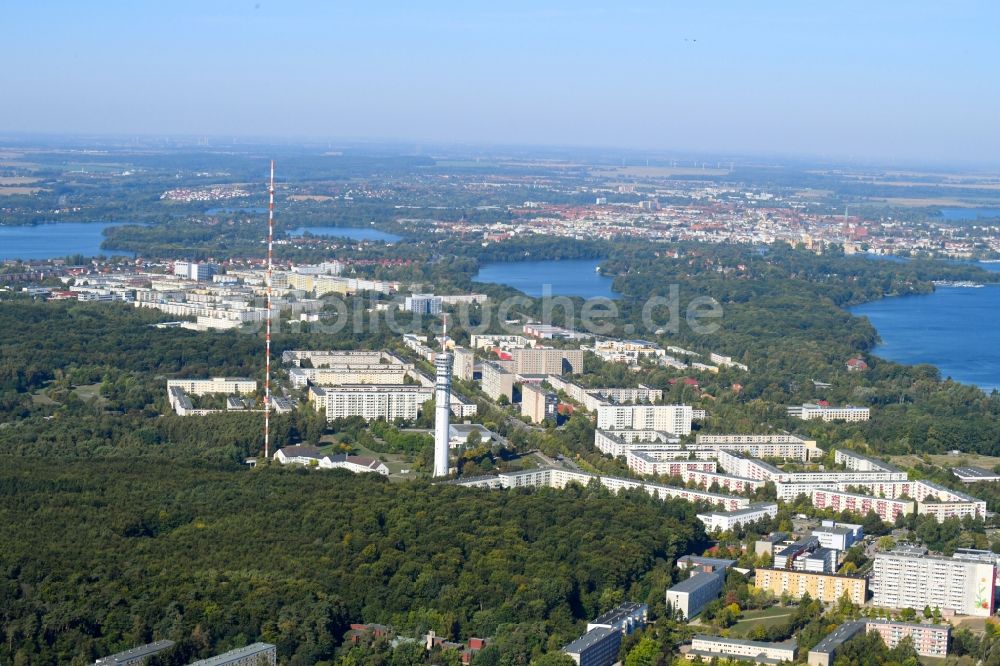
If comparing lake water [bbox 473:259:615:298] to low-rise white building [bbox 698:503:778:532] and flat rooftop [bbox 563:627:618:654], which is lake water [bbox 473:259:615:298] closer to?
low-rise white building [bbox 698:503:778:532]

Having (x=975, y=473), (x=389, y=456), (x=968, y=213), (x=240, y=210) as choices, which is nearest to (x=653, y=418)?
(x=389, y=456)

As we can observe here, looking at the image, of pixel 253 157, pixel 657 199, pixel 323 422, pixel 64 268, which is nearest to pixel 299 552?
pixel 323 422

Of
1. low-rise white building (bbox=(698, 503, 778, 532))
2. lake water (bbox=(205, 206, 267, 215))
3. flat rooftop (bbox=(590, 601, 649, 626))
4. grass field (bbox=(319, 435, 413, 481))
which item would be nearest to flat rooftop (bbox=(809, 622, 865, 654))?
flat rooftop (bbox=(590, 601, 649, 626))

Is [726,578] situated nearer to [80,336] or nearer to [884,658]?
[884,658]

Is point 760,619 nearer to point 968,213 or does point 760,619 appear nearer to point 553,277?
point 553,277

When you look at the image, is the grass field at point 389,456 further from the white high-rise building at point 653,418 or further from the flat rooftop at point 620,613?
the flat rooftop at point 620,613
